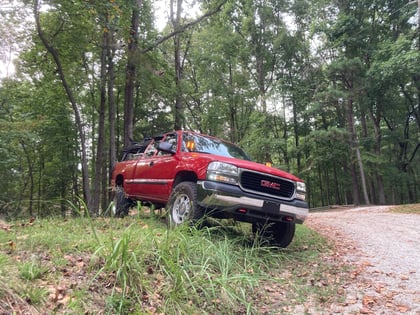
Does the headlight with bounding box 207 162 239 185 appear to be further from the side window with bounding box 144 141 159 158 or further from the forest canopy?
the forest canopy

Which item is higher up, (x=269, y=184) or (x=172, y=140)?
(x=172, y=140)

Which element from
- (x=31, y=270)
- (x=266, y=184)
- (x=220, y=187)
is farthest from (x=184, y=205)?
(x=31, y=270)

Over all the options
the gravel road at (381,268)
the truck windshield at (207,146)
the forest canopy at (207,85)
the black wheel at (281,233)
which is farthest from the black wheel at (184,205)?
the forest canopy at (207,85)

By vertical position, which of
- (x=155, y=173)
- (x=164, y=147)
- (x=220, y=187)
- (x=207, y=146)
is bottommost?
(x=220, y=187)

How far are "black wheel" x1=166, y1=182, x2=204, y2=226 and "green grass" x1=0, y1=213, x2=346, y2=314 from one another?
42 centimetres

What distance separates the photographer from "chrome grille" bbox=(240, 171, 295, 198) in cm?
473

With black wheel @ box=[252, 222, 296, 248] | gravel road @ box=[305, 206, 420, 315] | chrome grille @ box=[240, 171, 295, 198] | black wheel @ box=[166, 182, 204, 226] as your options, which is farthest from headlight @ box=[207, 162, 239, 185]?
gravel road @ box=[305, 206, 420, 315]

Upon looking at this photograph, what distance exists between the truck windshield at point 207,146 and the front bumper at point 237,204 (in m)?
1.21

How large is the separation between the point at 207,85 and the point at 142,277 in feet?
63.4

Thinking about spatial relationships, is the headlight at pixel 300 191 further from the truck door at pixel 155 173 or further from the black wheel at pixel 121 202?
the black wheel at pixel 121 202

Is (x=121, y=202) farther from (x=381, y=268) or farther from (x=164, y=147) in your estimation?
(x=381, y=268)

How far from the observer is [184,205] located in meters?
4.93

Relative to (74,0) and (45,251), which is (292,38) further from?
(45,251)

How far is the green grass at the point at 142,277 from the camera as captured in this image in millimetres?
2383
